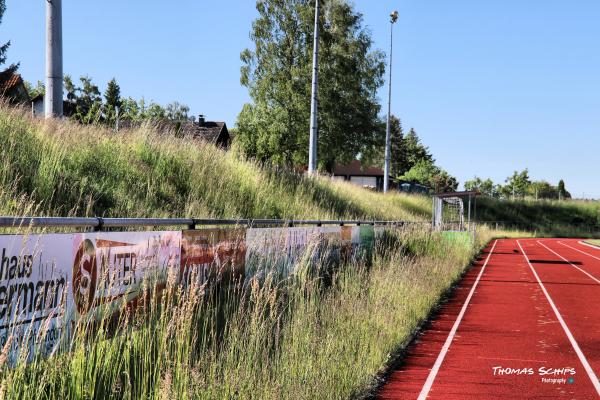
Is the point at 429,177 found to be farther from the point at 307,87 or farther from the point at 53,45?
the point at 53,45

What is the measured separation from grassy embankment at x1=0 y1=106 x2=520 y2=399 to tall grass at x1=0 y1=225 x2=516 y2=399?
2 cm

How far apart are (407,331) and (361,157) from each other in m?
42.0

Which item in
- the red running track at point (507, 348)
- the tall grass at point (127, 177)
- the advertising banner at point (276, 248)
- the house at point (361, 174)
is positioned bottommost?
the red running track at point (507, 348)

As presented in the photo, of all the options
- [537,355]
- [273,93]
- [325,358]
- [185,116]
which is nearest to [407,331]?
[537,355]

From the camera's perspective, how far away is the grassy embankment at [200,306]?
167 inches

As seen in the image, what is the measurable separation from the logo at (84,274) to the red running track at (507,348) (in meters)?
3.03

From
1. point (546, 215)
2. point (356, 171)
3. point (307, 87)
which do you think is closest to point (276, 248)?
point (307, 87)

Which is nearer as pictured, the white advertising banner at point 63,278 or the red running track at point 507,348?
the white advertising banner at point 63,278

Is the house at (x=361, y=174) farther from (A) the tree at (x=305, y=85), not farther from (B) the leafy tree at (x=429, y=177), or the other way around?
(A) the tree at (x=305, y=85)

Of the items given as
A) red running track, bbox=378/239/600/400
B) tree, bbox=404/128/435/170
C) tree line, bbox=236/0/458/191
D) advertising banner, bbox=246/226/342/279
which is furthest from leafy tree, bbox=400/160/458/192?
advertising banner, bbox=246/226/342/279

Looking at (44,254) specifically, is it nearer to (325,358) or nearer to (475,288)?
(325,358)

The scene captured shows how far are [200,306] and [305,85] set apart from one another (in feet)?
140

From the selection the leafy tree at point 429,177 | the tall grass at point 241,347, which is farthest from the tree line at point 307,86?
the leafy tree at point 429,177

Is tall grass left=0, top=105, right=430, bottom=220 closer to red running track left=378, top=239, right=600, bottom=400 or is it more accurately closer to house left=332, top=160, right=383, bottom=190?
red running track left=378, top=239, right=600, bottom=400
